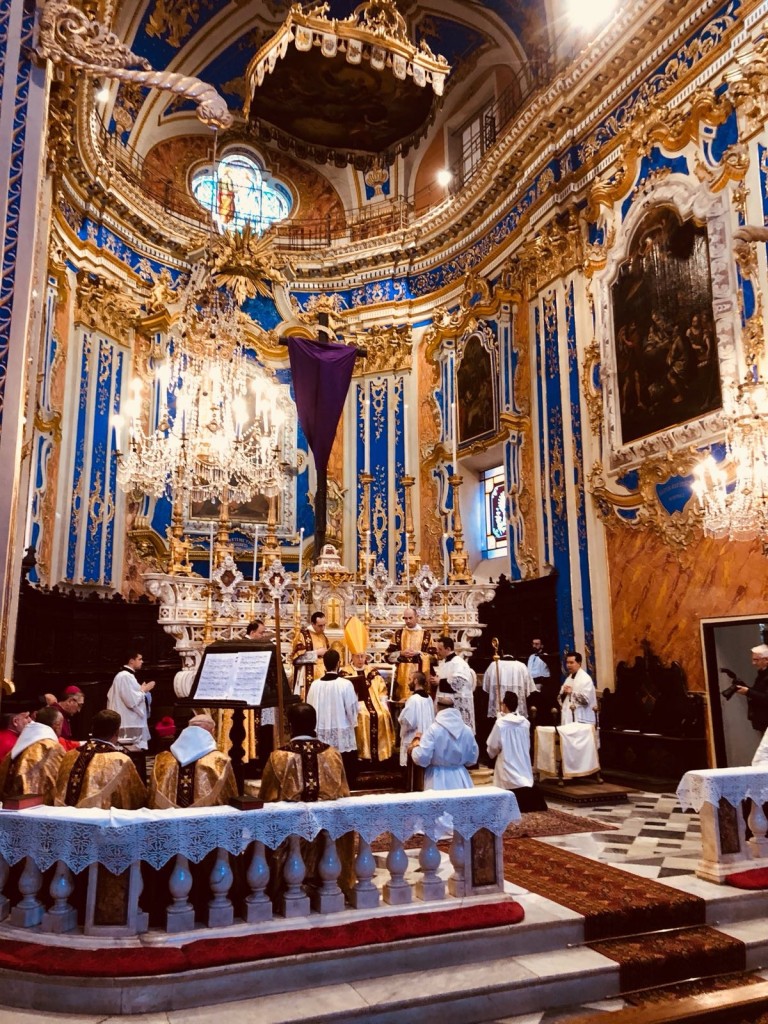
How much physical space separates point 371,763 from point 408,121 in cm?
1216

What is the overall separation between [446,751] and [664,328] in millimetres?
6456

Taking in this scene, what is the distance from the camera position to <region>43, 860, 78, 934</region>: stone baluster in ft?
12.0

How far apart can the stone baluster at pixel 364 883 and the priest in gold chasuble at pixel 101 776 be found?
1156 mm

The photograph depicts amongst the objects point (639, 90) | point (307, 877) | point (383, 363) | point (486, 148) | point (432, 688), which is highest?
point (486, 148)

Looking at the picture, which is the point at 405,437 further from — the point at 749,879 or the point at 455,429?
the point at 749,879

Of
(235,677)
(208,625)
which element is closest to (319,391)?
(208,625)

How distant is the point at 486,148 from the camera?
14.7 meters

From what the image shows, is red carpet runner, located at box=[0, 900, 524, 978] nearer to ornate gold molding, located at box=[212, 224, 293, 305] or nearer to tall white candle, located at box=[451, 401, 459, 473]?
tall white candle, located at box=[451, 401, 459, 473]

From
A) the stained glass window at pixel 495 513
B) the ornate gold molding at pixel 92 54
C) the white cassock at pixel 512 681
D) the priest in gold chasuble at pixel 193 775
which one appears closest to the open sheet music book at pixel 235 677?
the priest in gold chasuble at pixel 193 775

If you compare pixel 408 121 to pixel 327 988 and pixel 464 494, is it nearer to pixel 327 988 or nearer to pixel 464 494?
pixel 464 494

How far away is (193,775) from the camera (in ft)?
13.4

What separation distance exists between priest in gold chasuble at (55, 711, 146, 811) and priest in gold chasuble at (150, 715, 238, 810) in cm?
11

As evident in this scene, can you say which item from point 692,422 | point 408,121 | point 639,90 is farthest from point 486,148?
point 692,422

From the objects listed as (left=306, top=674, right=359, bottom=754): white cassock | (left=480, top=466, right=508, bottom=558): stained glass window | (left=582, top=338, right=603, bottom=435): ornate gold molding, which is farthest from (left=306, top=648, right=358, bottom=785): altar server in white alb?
(left=480, top=466, right=508, bottom=558): stained glass window
